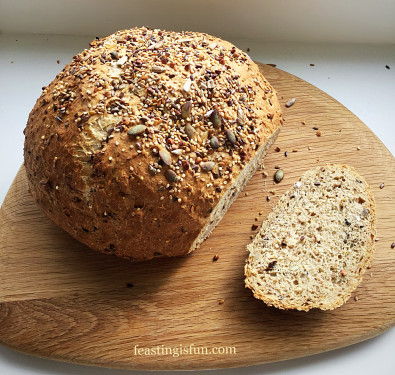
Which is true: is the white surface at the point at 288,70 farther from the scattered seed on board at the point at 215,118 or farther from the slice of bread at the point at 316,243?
the scattered seed on board at the point at 215,118

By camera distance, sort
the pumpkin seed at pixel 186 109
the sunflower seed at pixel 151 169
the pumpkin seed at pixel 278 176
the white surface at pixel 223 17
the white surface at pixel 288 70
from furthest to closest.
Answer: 1. the white surface at pixel 223 17
2. the white surface at pixel 288 70
3. the pumpkin seed at pixel 278 176
4. the pumpkin seed at pixel 186 109
5. the sunflower seed at pixel 151 169

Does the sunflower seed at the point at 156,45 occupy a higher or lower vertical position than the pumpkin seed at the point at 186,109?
higher

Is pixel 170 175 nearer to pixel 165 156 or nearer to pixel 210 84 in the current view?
pixel 165 156

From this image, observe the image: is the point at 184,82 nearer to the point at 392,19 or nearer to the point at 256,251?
A: the point at 256,251

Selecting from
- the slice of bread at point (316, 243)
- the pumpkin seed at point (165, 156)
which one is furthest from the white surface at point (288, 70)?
the pumpkin seed at point (165, 156)

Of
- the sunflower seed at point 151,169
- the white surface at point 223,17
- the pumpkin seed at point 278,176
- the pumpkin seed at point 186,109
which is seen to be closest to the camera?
the sunflower seed at point 151,169

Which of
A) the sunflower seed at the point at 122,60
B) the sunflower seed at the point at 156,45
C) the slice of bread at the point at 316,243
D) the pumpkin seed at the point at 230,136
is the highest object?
the sunflower seed at the point at 156,45
